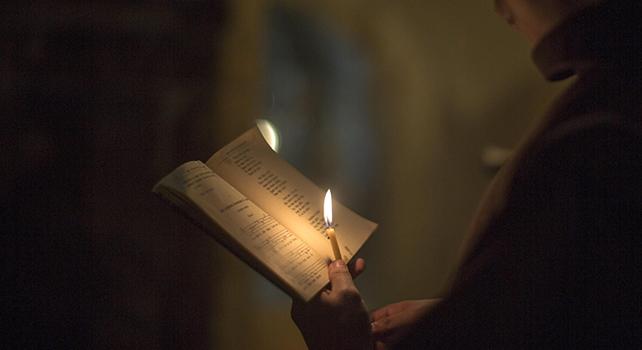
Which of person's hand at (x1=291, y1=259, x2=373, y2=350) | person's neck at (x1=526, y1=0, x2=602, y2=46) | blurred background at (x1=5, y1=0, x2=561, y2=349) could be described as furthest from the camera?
blurred background at (x1=5, y1=0, x2=561, y2=349)

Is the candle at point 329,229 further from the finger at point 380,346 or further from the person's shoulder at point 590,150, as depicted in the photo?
the person's shoulder at point 590,150

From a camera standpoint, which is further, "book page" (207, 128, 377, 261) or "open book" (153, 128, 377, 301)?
"book page" (207, 128, 377, 261)

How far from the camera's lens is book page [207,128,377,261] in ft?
3.79

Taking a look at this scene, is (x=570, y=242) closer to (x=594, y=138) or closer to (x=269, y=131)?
(x=594, y=138)

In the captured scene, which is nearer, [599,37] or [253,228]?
[599,37]

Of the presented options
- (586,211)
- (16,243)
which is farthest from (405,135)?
(586,211)

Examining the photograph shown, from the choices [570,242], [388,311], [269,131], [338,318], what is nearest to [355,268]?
[388,311]

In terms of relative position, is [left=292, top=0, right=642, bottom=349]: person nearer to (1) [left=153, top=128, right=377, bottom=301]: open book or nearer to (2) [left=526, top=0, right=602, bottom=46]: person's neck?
(2) [left=526, top=0, right=602, bottom=46]: person's neck

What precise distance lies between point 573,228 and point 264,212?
527 millimetres

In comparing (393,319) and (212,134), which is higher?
(212,134)

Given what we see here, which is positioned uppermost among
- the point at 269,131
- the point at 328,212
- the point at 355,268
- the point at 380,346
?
the point at 269,131

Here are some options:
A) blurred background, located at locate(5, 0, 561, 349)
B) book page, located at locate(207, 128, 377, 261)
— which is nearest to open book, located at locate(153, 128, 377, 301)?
book page, located at locate(207, 128, 377, 261)

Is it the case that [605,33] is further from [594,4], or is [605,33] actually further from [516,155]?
[516,155]

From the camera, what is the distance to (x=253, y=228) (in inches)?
41.6
